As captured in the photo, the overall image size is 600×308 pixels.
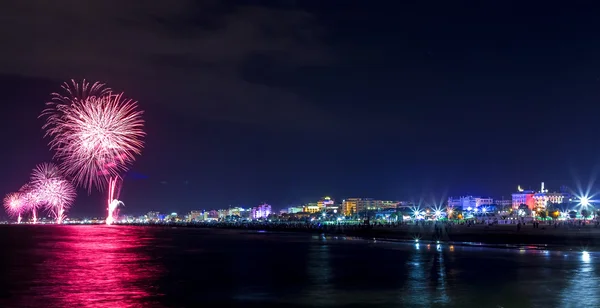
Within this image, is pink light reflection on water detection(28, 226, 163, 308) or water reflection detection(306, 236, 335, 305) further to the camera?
water reflection detection(306, 236, 335, 305)

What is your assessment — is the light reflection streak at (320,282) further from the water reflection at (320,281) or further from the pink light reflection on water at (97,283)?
the pink light reflection on water at (97,283)

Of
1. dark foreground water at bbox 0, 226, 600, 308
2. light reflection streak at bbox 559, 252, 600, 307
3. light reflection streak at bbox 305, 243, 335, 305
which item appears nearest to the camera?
light reflection streak at bbox 559, 252, 600, 307

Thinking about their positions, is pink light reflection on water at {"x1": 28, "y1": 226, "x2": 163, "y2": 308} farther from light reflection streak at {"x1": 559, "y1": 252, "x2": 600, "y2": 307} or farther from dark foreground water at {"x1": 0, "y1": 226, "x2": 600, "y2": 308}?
light reflection streak at {"x1": 559, "y1": 252, "x2": 600, "y2": 307}

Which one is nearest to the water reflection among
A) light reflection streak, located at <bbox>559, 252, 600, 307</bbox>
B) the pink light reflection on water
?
the pink light reflection on water

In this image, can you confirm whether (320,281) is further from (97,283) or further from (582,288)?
(582,288)

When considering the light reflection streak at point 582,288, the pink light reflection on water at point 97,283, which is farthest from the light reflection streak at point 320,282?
the light reflection streak at point 582,288

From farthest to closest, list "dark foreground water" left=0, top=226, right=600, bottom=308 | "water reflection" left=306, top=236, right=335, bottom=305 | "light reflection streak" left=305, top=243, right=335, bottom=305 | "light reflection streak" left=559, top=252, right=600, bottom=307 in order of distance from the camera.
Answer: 1. "water reflection" left=306, top=236, right=335, bottom=305
2. "light reflection streak" left=305, top=243, right=335, bottom=305
3. "dark foreground water" left=0, top=226, right=600, bottom=308
4. "light reflection streak" left=559, top=252, right=600, bottom=307

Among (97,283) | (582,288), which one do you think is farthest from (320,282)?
(582,288)

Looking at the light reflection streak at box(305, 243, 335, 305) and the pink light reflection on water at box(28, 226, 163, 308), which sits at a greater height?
the pink light reflection on water at box(28, 226, 163, 308)

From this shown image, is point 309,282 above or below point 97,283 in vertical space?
below

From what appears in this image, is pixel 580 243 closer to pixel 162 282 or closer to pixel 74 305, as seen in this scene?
pixel 162 282

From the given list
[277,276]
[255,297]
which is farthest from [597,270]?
[255,297]
